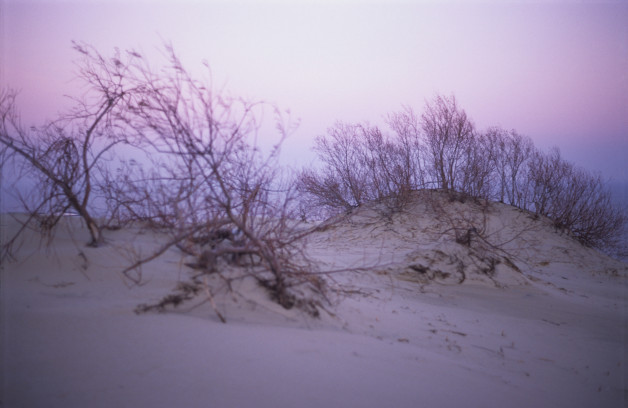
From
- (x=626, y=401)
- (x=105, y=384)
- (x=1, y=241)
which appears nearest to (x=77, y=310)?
(x=105, y=384)

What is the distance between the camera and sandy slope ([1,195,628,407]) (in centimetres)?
Answer: 203

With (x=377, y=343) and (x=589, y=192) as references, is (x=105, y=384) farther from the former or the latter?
(x=589, y=192)

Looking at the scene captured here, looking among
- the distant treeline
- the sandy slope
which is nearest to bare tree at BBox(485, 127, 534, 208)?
the distant treeline

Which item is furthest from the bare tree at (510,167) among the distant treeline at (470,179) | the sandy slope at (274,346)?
the sandy slope at (274,346)

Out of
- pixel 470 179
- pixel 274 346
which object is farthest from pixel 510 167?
pixel 274 346

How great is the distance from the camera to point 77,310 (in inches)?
102

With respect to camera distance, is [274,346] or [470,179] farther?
[470,179]

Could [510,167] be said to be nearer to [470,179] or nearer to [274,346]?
[470,179]

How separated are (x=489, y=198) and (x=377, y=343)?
12.0 meters

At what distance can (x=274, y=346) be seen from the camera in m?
2.56

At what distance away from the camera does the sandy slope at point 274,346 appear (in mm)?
2031

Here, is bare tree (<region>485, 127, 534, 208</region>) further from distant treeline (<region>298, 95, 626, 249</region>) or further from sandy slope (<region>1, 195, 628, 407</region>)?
sandy slope (<region>1, 195, 628, 407</region>)

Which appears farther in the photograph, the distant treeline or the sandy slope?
the distant treeline

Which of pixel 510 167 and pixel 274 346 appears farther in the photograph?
pixel 510 167
